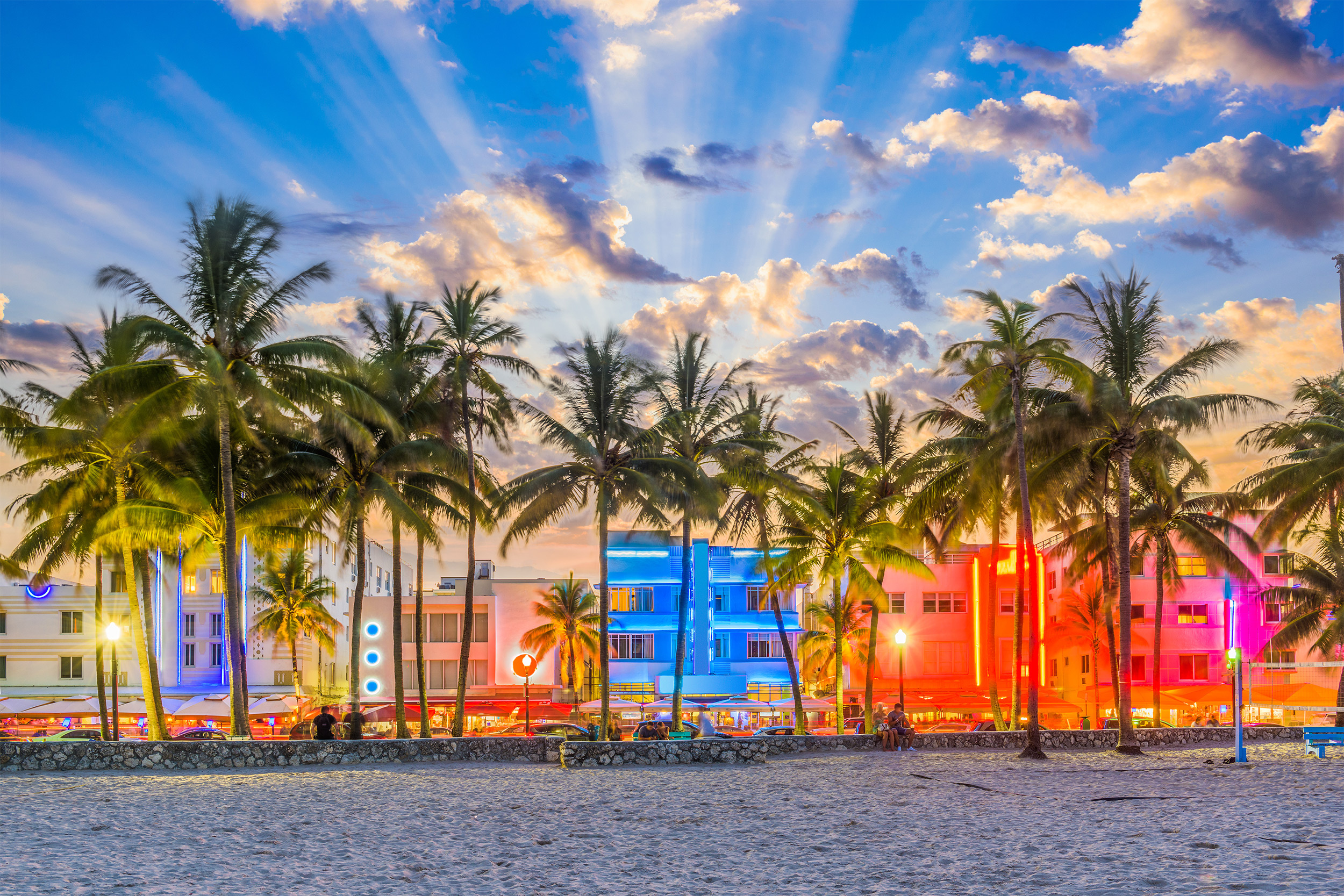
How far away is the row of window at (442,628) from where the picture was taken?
6212cm

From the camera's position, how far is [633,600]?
200 ft

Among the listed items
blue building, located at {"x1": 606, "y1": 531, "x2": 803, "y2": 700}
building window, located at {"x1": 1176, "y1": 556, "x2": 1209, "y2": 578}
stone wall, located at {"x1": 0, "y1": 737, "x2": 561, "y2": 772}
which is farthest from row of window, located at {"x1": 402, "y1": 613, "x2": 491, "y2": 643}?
building window, located at {"x1": 1176, "y1": 556, "x2": 1209, "y2": 578}

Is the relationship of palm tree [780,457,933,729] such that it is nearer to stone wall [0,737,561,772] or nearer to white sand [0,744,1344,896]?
white sand [0,744,1344,896]

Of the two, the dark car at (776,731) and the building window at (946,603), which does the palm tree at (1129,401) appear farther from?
the building window at (946,603)

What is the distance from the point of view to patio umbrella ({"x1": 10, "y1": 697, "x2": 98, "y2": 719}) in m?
42.2

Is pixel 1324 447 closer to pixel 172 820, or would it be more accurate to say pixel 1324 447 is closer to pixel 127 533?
pixel 172 820

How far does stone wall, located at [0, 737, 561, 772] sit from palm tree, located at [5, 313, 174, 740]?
514cm

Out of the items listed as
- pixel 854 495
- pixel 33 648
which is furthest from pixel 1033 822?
pixel 33 648

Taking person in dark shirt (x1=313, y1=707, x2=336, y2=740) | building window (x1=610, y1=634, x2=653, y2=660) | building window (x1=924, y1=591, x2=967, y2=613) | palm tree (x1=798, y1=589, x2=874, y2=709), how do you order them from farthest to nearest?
building window (x1=924, y1=591, x2=967, y2=613) < building window (x1=610, y1=634, x2=653, y2=660) < palm tree (x1=798, y1=589, x2=874, y2=709) < person in dark shirt (x1=313, y1=707, x2=336, y2=740)

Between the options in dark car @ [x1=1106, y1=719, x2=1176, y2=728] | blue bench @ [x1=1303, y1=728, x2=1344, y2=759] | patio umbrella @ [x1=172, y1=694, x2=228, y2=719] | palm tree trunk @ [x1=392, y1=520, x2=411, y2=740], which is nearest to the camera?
blue bench @ [x1=1303, y1=728, x2=1344, y2=759]

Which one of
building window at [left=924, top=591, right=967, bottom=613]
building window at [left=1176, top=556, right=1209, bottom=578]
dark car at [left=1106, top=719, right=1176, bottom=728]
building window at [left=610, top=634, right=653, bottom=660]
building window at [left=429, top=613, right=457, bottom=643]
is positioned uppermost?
building window at [left=1176, top=556, right=1209, bottom=578]

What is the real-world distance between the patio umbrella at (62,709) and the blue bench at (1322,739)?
126 feet

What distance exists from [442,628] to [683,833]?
160 ft

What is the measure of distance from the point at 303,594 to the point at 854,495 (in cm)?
3760
